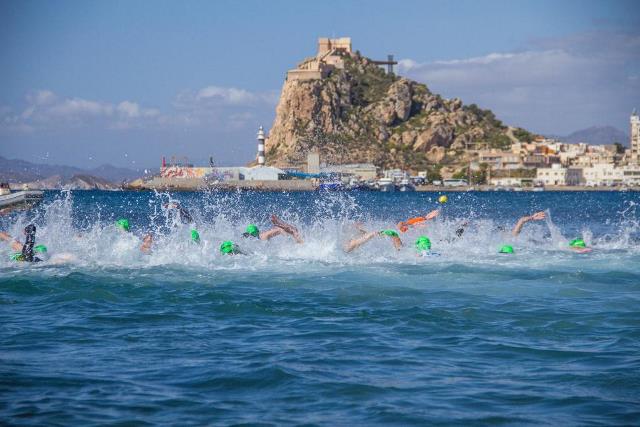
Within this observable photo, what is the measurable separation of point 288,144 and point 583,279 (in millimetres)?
160499

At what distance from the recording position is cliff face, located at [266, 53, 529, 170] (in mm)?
178250

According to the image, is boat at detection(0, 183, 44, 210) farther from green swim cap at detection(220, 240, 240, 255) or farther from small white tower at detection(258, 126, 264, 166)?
small white tower at detection(258, 126, 264, 166)

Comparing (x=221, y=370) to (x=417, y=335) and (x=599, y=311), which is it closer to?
(x=417, y=335)

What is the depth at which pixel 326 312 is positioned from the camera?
1445 centimetres

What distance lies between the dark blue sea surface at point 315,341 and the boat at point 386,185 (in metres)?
133

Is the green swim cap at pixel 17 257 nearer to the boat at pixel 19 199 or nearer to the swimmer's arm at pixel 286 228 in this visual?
the swimmer's arm at pixel 286 228

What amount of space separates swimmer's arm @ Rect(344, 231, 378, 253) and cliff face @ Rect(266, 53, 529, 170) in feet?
488

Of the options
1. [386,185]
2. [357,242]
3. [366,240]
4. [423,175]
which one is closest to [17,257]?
[357,242]

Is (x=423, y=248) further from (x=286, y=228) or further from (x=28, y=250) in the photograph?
(x=28, y=250)

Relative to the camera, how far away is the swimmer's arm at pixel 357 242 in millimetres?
22675

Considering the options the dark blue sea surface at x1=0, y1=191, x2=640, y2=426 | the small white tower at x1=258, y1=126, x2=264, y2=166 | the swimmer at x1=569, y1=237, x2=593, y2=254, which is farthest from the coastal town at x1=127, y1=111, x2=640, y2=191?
the dark blue sea surface at x1=0, y1=191, x2=640, y2=426

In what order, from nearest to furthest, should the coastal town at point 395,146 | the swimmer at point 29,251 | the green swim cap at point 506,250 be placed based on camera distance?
the swimmer at point 29,251 → the green swim cap at point 506,250 → the coastal town at point 395,146

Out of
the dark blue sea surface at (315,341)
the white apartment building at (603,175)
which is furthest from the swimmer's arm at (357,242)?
the white apartment building at (603,175)

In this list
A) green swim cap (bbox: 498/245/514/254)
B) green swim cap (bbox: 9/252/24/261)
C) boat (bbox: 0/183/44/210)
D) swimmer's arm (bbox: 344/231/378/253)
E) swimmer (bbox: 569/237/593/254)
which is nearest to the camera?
green swim cap (bbox: 9/252/24/261)
